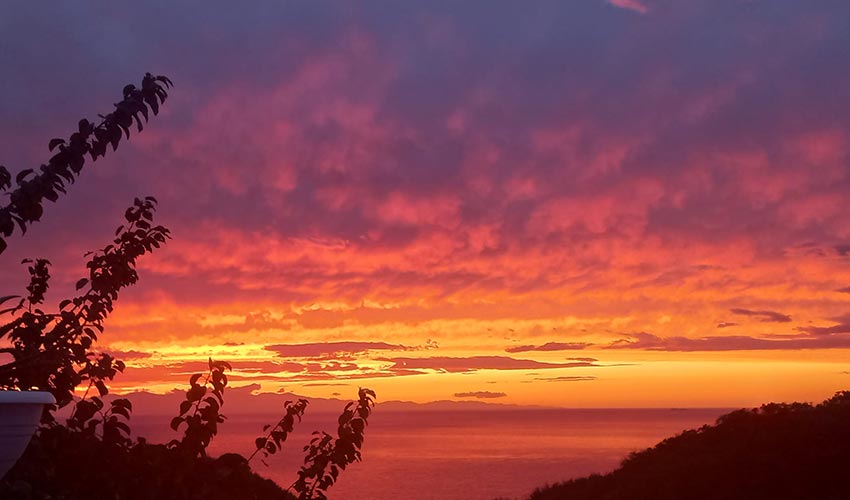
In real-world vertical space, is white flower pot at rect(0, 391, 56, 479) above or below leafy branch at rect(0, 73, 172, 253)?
below

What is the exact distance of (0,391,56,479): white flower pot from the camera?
16.3 feet

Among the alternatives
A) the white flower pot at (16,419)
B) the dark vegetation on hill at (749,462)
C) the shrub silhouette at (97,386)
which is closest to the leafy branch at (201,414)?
the shrub silhouette at (97,386)

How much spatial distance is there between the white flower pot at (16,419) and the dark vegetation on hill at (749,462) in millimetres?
13460

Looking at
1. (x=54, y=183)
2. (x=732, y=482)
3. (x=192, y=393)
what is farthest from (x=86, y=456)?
(x=732, y=482)

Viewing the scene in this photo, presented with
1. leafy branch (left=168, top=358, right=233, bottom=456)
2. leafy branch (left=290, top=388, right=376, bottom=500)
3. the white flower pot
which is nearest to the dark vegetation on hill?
leafy branch (left=290, top=388, right=376, bottom=500)

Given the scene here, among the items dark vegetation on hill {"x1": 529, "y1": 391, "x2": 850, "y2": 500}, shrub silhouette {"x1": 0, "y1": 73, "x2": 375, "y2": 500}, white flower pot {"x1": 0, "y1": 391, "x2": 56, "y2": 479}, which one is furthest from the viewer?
dark vegetation on hill {"x1": 529, "y1": 391, "x2": 850, "y2": 500}

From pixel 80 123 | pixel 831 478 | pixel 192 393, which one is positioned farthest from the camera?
pixel 831 478

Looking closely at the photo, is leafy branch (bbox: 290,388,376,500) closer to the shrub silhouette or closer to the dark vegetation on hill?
the shrub silhouette

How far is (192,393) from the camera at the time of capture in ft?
29.9

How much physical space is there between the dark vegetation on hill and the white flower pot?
13.5m

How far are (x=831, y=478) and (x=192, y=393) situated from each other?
11.9 meters

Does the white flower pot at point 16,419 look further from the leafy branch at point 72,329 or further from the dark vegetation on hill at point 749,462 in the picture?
the dark vegetation on hill at point 749,462

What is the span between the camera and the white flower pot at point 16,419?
16.3 feet

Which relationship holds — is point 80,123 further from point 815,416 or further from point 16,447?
point 815,416
